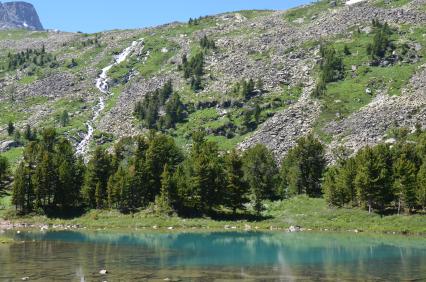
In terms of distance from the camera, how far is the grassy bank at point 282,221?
3329 inches

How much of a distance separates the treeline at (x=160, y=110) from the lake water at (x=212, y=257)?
102922mm

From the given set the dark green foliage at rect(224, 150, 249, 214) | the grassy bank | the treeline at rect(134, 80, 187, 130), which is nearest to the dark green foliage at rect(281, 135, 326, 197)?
the grassy bank

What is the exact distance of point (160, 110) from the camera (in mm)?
187250

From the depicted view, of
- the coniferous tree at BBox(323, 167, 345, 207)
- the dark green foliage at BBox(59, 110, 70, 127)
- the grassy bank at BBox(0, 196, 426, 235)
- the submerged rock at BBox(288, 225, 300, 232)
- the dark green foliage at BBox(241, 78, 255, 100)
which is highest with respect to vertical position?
the dark green foliage at BBox(241, 78, 255, 100)

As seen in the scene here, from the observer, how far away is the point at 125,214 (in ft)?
329

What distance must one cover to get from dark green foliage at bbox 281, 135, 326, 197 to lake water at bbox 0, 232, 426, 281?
36055mm

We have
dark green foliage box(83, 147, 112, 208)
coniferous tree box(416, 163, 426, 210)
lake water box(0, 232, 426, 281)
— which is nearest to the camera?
lake water box(0, 232, 426, 281)

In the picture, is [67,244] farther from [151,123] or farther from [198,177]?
[151,123]

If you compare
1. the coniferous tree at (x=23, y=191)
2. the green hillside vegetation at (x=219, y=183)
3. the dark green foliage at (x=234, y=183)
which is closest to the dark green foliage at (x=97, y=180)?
the green hillside vegetation at (x=219, y=183)

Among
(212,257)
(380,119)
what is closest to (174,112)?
(380,119)

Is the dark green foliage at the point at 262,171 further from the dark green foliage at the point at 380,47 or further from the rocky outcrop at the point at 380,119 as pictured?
the dark green foliage at the point at 380,47

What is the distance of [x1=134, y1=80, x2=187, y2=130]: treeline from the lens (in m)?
179

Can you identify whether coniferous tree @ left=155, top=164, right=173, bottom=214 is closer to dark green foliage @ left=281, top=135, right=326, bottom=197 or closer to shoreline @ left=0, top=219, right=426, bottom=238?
shoreline @ left=0, top=219, right=426, bottom=238

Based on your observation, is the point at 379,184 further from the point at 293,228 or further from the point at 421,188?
the point at 293,228
